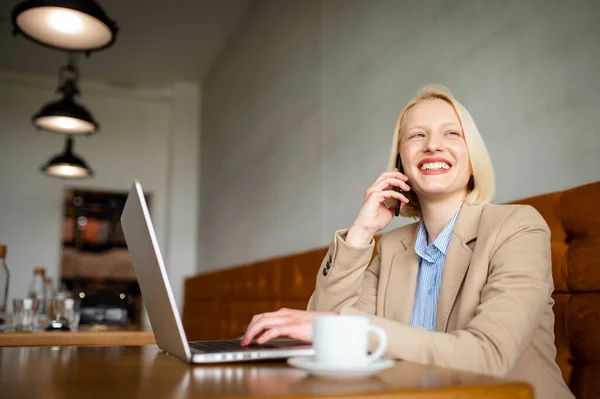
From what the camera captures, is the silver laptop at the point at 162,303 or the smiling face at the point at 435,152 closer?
the silver laptop at the point at 162,303

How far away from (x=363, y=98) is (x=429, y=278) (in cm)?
165

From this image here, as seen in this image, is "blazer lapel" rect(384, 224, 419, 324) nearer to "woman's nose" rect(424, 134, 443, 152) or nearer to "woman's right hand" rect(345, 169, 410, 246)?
"woman's right hand" rect(345, 169, 410, 246)

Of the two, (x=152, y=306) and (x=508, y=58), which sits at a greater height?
(x=508, y=58)

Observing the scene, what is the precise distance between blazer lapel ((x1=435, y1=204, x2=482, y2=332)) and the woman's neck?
0.39 feet

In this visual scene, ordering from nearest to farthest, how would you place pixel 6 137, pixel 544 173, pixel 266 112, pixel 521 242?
1. pixel 521 242
2. pixel 544 173
3. pixel 266 112
4. pixel 6 137

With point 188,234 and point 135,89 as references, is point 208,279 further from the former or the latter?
point 135,89

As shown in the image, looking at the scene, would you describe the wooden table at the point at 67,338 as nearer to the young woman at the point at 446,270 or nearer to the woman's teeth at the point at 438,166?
the young woman at the point at 446,270

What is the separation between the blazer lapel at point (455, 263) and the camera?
119cm

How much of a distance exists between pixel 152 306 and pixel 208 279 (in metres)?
3.62

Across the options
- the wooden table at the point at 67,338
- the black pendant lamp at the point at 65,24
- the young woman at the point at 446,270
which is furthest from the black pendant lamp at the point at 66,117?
the young woman at the point at 446,270

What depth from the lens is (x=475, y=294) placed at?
43.6 inches

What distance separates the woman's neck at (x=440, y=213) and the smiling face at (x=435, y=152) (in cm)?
1

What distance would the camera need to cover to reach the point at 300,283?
2.67m

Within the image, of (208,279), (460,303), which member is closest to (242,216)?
(208,279)
